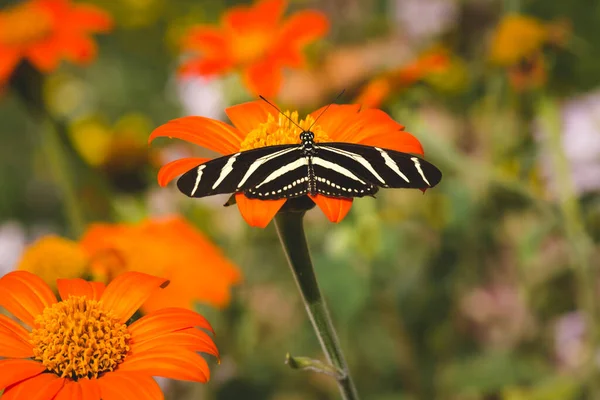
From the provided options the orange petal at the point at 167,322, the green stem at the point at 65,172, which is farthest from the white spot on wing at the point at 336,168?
the green stem at the point at 65,172

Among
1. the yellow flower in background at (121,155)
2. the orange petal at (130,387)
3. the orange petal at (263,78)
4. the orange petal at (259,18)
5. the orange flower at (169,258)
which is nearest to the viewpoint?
the orange petal at (130,387)

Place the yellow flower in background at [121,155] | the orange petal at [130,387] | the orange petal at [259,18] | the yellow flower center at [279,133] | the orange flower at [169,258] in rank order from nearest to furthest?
the orange petal at [130,387] → the yellow flower center at [279,133] → the orange flower at [169,258] → the orange petal at [259,18] → the yellow flower in background at [121,155]

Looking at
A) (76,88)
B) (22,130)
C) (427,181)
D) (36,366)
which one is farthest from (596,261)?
(22,130)

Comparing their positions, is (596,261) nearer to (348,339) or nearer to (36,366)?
(348,339)

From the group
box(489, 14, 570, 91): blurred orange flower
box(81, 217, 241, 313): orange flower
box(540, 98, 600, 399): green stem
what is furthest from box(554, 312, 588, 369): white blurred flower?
box(81, 217, 241, 313): orange flower

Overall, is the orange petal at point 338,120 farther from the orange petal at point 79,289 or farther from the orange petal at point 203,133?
the orange petal at point 79,289

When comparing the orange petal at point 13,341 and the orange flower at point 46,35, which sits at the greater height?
the orange flower at point 46,35
